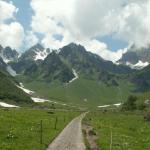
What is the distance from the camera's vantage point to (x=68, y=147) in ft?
153

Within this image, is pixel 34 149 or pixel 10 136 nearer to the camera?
pixel 34 149

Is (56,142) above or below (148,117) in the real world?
below

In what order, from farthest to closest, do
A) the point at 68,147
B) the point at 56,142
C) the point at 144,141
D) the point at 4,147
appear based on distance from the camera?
the point at 144,141
the point at 56,142
the point at 68,147
the point at 4,147

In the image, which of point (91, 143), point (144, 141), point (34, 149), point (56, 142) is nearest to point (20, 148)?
point (34, 149)

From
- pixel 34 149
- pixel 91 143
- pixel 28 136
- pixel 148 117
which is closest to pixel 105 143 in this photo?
pixel 91 143

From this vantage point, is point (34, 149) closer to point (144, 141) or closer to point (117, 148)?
point (117, 148)

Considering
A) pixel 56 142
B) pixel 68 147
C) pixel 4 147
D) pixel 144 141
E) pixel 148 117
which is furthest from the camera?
pixel 148 117

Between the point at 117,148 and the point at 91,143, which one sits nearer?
the point at 117,148

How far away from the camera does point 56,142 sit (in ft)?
170

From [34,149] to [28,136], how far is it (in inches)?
417

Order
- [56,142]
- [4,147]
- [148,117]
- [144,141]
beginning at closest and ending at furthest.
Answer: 1. [4,147]
2. [56,142]
3. [144,141]
4. [148,117]

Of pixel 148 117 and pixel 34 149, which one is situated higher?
pixel 148 117

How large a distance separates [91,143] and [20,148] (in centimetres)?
1467

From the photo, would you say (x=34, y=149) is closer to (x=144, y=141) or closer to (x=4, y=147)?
(x=4, y=147)
